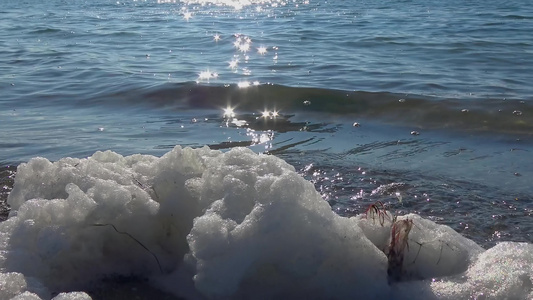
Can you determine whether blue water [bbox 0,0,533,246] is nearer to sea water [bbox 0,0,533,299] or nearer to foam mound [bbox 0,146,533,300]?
sea water [bbox 0,0,533,299]

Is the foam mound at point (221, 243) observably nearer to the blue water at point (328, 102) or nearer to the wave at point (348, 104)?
the blue water at point (328, 102)

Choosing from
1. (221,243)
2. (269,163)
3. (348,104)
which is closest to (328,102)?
(348,104)

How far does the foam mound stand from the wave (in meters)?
3.57

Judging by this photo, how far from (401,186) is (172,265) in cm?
187

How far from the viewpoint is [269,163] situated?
2779 mm

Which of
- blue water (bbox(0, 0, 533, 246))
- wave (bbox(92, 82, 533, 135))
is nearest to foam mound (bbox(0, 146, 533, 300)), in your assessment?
blue water (bbox(0, 0, 533, 246))

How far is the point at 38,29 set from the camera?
15500 mm

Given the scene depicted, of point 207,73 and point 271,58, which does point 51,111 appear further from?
point 271,58

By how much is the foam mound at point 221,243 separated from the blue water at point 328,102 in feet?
2.87

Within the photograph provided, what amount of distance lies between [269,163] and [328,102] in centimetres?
441

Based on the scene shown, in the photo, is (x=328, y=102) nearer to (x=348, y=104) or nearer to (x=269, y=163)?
(x=348, y=104)

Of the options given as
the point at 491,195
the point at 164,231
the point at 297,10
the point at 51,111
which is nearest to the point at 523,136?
the point at 491,195

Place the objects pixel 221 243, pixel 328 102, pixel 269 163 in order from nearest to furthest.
→ pixel 221 243 → pixel 269 163 → pixel 328 102

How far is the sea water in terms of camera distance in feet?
7.98
